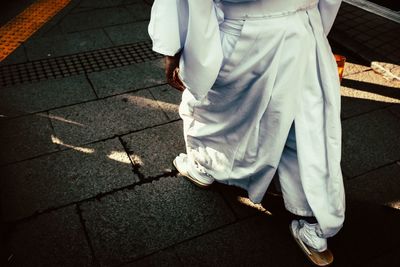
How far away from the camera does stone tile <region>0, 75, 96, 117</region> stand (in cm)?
347

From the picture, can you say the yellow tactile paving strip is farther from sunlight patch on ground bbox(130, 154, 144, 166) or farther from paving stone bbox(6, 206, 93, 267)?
paving stone bbox(6, 206, 93, 267)

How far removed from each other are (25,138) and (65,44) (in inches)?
75.1

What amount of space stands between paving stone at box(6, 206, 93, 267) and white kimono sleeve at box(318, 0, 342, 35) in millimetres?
2152

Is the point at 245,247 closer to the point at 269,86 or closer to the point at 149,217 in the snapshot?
the point at 149,217

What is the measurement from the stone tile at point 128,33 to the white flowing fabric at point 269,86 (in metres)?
2.73

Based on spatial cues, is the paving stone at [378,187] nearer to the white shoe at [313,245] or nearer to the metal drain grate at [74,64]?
the white shoe at [313,245]

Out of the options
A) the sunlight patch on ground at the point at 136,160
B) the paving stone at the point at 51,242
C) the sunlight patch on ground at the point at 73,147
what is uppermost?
the sunlight patch on ground at the point at 136,160

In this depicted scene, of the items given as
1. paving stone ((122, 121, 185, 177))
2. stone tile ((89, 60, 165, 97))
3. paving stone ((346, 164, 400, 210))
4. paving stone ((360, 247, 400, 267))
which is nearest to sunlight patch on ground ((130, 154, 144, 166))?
paving stone ((122, 121, 185, 177))

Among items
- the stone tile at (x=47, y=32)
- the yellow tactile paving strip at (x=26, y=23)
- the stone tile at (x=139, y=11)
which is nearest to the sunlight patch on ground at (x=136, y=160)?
the yellow tactile paving strip at (x=26, y=23)

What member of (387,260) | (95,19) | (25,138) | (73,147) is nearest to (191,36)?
(73,147)

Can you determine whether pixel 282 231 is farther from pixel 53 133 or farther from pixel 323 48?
pixel 53 133

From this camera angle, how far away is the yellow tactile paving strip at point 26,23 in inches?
177

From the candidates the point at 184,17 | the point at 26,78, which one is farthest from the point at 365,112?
the point at 26,78

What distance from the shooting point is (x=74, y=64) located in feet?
13.6
